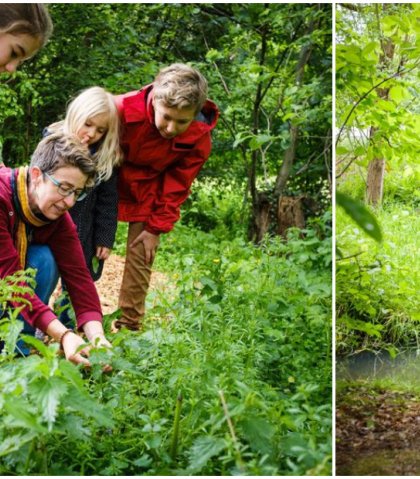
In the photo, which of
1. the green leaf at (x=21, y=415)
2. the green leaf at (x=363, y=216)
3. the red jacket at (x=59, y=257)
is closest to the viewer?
the green leaf at (x=363, y=216)

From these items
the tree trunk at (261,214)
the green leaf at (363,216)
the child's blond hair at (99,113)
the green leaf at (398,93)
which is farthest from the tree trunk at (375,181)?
the tree trunk at (261,214)

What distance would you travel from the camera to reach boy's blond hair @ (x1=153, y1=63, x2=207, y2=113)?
260 centimetres

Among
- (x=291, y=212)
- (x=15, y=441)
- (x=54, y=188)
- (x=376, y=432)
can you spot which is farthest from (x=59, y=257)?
(x=291, y=212)

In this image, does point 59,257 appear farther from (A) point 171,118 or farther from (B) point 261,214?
(B) point 261,214

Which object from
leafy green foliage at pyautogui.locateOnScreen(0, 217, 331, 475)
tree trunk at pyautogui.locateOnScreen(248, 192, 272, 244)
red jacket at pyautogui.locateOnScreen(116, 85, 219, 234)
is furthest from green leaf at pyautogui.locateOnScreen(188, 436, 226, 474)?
tree trunk at pyautogui.locateOnScreen(248, 192, 272, 244)

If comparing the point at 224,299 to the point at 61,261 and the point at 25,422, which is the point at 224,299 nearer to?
the point at 61,261

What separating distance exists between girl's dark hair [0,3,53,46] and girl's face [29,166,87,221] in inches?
16.2

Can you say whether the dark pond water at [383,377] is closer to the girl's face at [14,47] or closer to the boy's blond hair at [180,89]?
the boy's blond hair at [180,89]

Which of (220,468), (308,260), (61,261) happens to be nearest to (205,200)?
(308,260)

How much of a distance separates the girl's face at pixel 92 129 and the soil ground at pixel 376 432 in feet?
4.18

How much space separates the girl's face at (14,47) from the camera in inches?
81.5

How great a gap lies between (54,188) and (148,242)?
0.94 meters

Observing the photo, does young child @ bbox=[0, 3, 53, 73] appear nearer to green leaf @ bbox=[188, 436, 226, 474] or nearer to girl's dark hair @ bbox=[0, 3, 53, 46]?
girl's dark hair @ bbox=[0, 3, 53, 46]

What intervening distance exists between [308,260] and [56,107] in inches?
76.3
